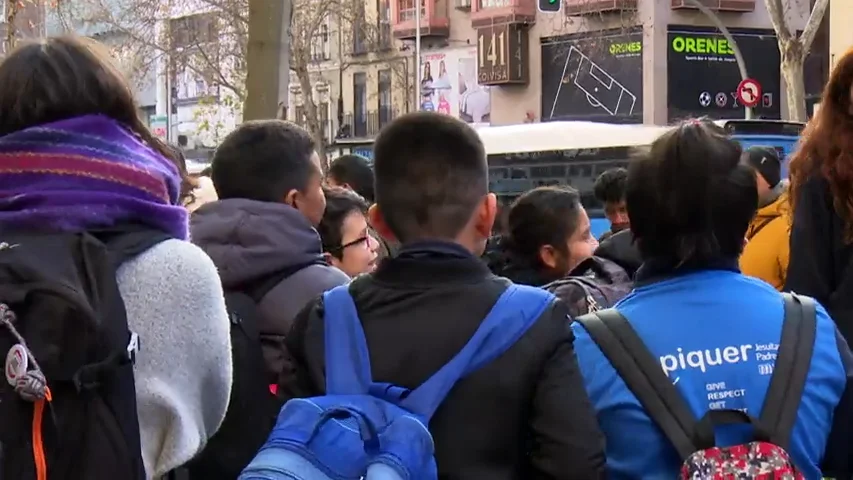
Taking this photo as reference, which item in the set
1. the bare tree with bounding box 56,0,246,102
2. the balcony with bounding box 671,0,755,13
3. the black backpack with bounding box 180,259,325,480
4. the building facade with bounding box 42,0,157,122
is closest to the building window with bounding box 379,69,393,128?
the building facade with bounding box 42,0,157,122

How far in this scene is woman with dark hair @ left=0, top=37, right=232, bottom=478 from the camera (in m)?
2.45

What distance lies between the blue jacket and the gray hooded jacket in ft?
3.65

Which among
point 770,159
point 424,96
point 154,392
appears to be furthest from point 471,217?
point 424,96

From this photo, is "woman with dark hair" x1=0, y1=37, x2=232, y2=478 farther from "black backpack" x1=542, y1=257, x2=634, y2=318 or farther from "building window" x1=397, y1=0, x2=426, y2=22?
"building window" x1=397, y1=0, x2=426, y2=22

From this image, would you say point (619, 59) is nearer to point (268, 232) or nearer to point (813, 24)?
point (813, 24)

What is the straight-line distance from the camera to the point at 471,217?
2.55 metres

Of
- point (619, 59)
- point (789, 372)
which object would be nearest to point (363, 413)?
point (789, 372)

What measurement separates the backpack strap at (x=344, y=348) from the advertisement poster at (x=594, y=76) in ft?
118

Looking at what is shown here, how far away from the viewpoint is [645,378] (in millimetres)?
2609

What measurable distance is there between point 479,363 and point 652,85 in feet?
117

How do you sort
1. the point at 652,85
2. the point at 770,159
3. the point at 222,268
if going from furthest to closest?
1. the point at 652,85
2. the point at 770,159
3. the point at 222,268

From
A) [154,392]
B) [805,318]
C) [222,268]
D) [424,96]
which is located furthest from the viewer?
[424,96]

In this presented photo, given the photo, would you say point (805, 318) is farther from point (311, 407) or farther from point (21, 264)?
point (21, 264)

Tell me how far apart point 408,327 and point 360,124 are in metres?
47.8
